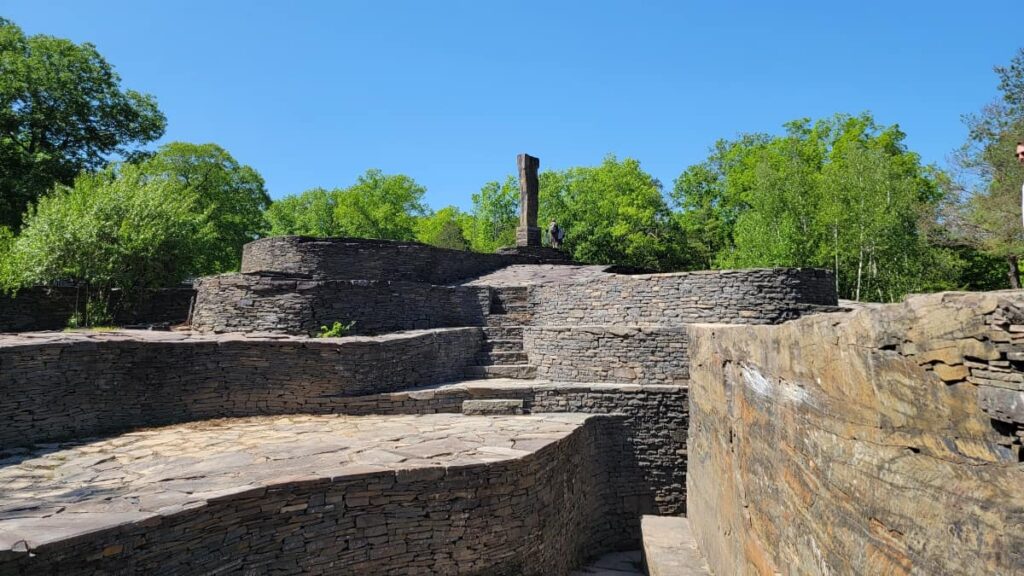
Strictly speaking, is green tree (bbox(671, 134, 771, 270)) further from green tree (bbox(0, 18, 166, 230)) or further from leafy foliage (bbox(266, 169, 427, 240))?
Answer: green tree (bbox(0, 18, 166, 230))

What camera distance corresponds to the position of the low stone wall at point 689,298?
10.1 meters

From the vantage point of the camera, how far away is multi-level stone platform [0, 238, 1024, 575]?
178 centimetres

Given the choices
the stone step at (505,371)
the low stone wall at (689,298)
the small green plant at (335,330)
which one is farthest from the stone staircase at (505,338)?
the small green plant at (335,330)

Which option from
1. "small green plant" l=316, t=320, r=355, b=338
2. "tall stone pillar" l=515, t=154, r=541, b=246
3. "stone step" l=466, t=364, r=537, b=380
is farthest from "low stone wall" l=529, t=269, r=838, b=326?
"tall stone pillar" l=515, t=154, r=541, b=246

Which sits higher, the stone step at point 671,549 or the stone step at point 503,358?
the stone step at point 503,358

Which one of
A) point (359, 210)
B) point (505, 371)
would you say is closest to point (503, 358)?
point (505, 371)

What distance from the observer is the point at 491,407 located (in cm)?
941

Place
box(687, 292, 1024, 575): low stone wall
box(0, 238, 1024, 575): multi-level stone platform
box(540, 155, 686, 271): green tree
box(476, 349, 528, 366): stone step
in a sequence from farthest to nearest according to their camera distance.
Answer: box(540, 155, 686, 271): green tree → box(476, 349, 528, 366): stone step → box(0, 238, 1024, 575): multi-level stone platform → box(687, 292, 1024, 575): low stone wall

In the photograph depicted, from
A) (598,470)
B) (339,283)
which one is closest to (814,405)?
(598,470)

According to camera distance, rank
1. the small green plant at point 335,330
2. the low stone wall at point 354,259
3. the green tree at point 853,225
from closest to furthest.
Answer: the small green plant at point 335,330
the low stone wall at point 354,259
the green tree at point 853,225

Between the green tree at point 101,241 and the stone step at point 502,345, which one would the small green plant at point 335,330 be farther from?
the green tree at point 101,241

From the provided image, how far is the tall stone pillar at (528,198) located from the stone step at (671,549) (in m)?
12.4

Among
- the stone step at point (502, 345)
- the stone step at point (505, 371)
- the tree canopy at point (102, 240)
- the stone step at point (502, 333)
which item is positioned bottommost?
the stone step at point (505, 371)

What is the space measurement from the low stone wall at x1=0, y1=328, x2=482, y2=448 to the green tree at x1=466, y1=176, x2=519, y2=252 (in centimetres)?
2998
